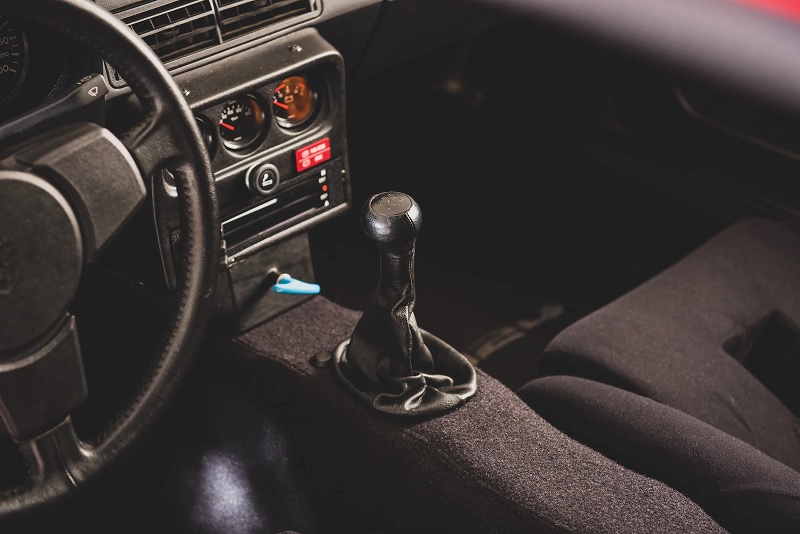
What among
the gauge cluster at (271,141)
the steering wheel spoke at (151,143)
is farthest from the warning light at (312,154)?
the steering wheel spoke at (151,143)

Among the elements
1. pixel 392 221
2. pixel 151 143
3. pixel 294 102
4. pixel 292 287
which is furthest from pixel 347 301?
pixel 151 143

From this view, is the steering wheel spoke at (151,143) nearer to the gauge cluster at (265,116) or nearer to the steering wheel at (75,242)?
the steering wheel at (75,242)

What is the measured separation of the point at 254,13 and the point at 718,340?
0.79 metres

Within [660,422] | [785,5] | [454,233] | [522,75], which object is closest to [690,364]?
[660,422]

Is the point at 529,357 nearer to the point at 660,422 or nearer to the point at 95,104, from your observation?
the point at 660,422

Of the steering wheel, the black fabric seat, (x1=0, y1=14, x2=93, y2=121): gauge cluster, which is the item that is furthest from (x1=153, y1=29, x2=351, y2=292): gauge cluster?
the black fabric seat

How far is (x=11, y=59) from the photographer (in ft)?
3.13

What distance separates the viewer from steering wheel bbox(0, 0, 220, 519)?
0.72 metres

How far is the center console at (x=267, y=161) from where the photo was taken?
3.52 feet

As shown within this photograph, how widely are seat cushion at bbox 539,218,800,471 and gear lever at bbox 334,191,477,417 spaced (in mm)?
216

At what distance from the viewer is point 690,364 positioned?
1.24m

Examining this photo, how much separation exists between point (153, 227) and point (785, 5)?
0.72 meters

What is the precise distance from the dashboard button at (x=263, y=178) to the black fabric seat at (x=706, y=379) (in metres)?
0.42

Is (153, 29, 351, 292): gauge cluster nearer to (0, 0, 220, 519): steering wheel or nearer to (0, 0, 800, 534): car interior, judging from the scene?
(0, 0, 800, 534): car interior
